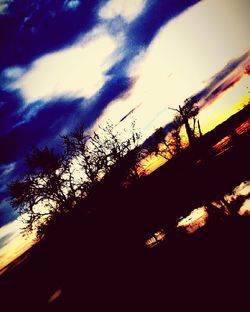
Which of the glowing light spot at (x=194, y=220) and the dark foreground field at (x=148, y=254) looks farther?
the glowing light spot at (x=194, y=220)

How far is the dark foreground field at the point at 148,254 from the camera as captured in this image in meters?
5.21

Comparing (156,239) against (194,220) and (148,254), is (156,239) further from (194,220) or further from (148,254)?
(194,220)

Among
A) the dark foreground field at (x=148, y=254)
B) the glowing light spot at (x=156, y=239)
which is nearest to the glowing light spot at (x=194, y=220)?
the dark foreground field at (x=148, y=254)

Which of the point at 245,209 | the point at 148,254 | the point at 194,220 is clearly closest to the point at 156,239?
the point at 148,254

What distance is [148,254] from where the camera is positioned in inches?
320

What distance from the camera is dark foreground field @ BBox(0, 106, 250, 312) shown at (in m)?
5.21

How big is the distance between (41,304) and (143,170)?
22696mm

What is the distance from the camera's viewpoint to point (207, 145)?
1930cm

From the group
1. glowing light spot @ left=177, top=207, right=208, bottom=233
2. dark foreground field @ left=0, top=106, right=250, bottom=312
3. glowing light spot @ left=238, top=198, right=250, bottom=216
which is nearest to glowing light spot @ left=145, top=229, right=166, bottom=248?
dark foreground field @ left=0, top=106, right=250, bottom=312

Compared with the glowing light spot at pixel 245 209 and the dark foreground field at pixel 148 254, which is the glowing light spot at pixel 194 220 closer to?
the dark foreground field at pixel 148 254

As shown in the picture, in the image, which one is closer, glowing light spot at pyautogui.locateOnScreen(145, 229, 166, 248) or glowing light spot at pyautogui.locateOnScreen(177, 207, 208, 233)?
glowing light spot at pyautogui.locateOnScreen(177, 207, 208, 233)

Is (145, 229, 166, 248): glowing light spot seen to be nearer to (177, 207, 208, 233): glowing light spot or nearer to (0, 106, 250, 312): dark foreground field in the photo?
(0, 106, 250, 312): dark foreground field

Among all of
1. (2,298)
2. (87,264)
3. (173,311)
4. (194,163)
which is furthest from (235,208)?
(2,298)

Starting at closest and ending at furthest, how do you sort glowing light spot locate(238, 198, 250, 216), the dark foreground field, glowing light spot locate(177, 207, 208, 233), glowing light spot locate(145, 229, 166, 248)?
the dark foreground field < glowing light spot locate(238, 198, 250, 216) < glowing light spot locate(177, 207, 208, 233) < glowing light spot locate(145, 229, 166, 248)
